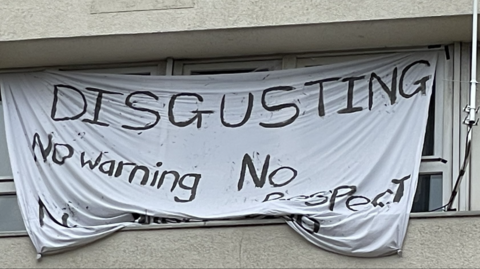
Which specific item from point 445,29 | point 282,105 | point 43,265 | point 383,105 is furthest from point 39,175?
point 445,29

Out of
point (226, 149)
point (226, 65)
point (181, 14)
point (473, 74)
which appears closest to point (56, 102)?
point (181, 14)

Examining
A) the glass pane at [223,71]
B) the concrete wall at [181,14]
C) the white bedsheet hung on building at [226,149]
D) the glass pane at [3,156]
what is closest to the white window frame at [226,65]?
the glass pane at [223,71]

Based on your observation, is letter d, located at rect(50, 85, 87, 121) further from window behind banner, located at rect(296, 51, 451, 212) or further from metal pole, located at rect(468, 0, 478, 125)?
metal pole, located at rect(468, 0, 478, 125)

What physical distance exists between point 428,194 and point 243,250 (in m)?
1.51

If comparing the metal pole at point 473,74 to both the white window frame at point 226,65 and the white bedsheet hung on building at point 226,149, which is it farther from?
the white window frame at point 226,65

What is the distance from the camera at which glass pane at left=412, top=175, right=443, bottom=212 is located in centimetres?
925

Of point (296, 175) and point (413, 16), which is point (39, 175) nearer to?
point (296, 175)

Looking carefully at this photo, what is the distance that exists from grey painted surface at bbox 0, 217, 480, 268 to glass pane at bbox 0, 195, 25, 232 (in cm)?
44

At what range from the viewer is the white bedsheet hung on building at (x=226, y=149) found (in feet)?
30.2

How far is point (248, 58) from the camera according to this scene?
10.2 m

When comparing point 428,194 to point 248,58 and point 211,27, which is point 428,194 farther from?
point 211,27

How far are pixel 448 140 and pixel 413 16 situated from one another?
1.00 metres

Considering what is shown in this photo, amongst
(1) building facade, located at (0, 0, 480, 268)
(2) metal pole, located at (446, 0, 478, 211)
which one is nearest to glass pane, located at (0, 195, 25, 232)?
(1) building facade, located at (0, 0, 480, 268)

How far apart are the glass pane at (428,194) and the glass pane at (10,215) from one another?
124 inches
